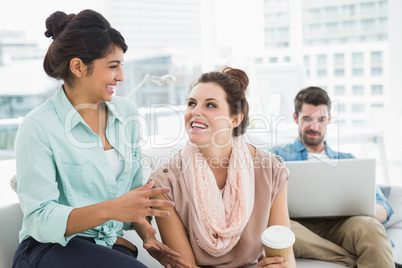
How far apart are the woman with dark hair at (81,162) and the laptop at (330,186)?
66 centimetres

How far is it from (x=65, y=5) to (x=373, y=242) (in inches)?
154

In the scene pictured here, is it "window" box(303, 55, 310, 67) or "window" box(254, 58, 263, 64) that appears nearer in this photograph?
"window" box(303, 55, 310, 67)

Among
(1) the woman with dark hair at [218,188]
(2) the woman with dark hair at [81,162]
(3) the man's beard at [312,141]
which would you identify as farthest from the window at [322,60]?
(2) the woman with dark hair at [81,162]

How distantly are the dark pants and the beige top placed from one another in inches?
12.9

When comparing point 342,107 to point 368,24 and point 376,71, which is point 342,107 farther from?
point 368,24

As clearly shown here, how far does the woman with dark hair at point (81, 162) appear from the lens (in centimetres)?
125

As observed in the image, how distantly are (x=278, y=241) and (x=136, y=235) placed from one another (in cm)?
82

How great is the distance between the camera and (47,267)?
129cm

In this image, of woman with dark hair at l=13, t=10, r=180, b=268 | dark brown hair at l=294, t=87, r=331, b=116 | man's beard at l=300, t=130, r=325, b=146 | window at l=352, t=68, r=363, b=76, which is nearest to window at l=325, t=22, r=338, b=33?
window at l=352, t=68, r=363, b=76

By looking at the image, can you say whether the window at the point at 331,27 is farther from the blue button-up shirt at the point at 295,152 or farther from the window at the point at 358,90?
the blue button-up shirt at the point at 295,152

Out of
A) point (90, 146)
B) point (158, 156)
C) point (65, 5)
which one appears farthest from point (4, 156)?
point (90, 146)

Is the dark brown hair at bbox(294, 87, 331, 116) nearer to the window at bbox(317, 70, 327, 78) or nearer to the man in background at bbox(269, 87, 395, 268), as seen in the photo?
the man in background at bbox(269, 87, 395, 268)

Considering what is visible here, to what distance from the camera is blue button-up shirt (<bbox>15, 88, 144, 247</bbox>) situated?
1.28 meters

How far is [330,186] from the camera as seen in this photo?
1.79m
